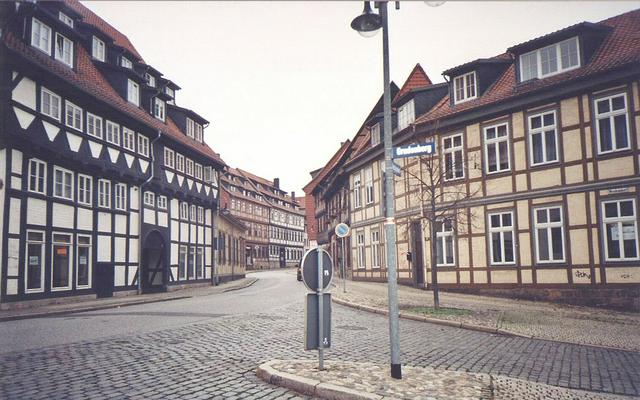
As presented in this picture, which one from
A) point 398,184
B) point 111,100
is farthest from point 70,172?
point 398,184

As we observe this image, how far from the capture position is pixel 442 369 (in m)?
7.09

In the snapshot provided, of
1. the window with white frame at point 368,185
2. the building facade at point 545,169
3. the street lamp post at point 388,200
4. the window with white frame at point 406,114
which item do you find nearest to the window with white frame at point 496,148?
the building facade at point 545,169

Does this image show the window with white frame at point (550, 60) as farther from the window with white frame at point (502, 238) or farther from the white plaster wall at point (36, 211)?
the white plaster wall at point (36, 211)

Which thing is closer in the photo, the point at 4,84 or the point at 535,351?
the point at 535,351

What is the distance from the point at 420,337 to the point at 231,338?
12.8ft

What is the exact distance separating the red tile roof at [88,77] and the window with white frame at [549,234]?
1787cm

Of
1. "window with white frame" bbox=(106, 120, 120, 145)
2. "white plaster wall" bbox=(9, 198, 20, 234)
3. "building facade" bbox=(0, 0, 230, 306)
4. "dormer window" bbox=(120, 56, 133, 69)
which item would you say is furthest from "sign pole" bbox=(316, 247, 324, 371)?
"dormer window" bbox=(120, 56, 133, 69)

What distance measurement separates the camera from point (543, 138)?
1772 cm

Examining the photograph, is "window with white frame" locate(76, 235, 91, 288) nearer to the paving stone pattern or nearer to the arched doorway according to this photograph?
the arched doorway

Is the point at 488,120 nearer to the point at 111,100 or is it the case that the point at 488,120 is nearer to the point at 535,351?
the point at 535,351

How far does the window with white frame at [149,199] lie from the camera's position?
82.3 ft

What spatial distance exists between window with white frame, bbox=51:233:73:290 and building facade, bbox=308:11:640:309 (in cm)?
1352

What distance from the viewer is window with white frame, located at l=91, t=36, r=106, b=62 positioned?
23641 mm

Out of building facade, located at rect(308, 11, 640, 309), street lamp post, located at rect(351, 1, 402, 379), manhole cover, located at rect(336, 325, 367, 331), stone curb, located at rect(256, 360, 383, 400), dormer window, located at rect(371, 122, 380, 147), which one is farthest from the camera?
dormer window, located at rect(371, 122, 380, 147)
